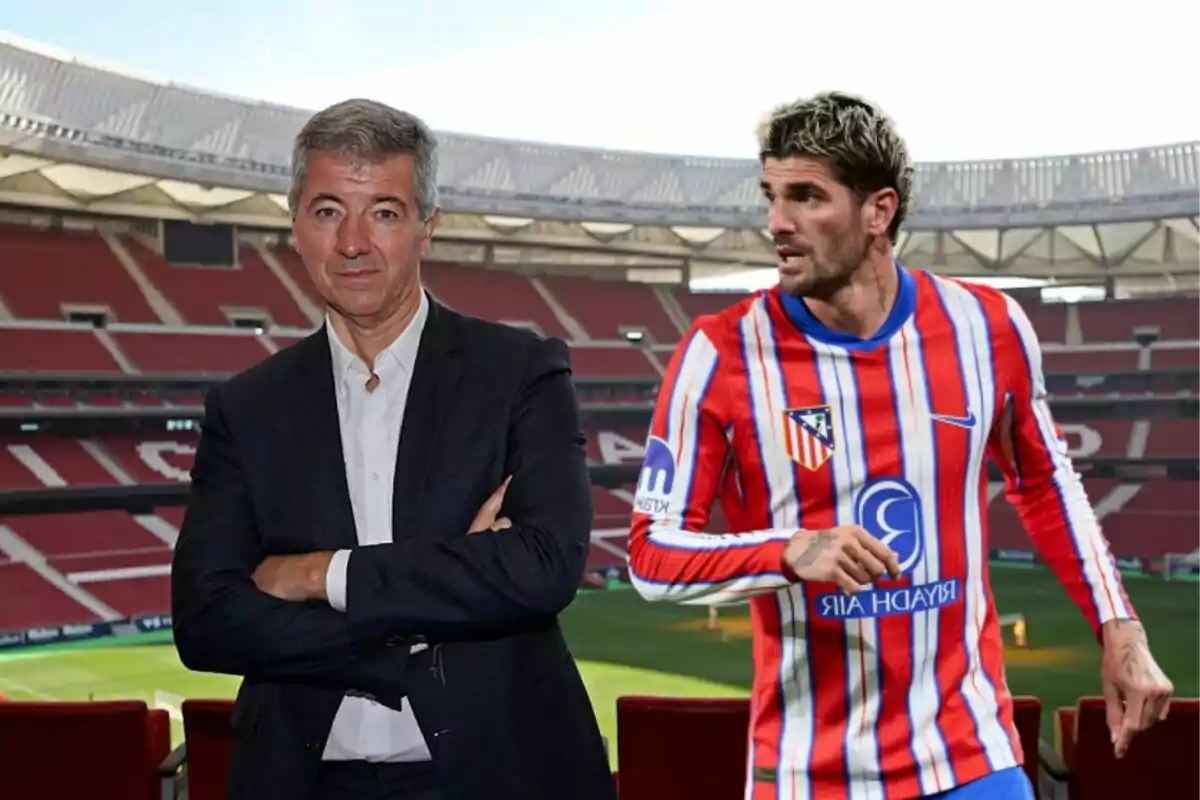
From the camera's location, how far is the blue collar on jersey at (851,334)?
1534 mm

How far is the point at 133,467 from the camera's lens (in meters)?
13.0

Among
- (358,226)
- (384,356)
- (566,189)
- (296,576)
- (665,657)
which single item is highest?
(566,189)

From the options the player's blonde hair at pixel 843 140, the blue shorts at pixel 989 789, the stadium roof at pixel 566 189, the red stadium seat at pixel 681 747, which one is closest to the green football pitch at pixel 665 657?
the stadium roof at pixel 566 189

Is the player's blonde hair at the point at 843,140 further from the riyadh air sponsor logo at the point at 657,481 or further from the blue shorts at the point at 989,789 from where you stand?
the blue shorts at the point at 989,789

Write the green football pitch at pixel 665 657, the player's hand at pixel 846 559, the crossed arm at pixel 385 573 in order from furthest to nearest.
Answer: the green football pitch at pixel 665 657 < the crossed arm at pixel 385 573 < the player's hand at pixel 846 559

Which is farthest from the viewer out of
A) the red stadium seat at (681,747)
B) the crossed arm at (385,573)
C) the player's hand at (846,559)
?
the red stadium seat at (681,747)

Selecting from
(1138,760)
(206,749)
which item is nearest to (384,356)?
(206,749)

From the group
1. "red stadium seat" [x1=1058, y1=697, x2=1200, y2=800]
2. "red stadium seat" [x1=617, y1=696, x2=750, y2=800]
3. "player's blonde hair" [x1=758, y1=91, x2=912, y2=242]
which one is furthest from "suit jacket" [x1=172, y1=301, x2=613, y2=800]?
"red stadium seat" [x1=1058, y1=697, x2=1200, y2=800]

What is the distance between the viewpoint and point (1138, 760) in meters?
2.78

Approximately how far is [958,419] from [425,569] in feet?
2.47

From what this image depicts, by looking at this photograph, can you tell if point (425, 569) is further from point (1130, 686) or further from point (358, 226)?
point (1130, 686)

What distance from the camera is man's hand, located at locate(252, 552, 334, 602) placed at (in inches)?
53.6

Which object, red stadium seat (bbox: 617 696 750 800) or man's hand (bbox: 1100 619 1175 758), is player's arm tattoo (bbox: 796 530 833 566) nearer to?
man's hand (bbox: 1100 619 1175 758)

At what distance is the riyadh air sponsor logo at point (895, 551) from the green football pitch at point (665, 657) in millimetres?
7394
